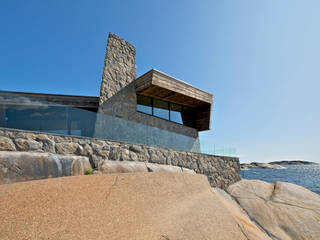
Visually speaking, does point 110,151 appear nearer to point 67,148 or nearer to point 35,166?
point 67,148

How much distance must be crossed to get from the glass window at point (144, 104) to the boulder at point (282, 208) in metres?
7.00

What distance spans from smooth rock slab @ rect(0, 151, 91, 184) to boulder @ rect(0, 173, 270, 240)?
53 centimetres

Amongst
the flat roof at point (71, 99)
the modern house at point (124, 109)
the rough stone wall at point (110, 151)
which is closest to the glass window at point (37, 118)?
the modern house at point (124, 109)

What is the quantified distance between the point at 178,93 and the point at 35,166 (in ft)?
28.1

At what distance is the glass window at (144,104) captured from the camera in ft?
36.7

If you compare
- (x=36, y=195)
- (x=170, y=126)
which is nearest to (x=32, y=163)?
(x=36, y=195)

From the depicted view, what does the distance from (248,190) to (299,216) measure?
2.40 meters

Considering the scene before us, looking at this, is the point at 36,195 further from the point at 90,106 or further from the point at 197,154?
the point at 90,106

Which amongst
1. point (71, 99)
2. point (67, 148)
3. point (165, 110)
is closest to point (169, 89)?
point (165, 110)

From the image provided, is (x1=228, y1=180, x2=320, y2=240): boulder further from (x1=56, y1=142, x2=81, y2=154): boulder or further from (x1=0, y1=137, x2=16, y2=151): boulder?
(x1=0, y1=137, x2=16, y2=151): boulder

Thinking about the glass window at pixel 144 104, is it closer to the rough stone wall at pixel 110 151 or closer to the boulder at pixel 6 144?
the rough stone wall at pixel 110 151

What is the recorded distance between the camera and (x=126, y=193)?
3.93 m

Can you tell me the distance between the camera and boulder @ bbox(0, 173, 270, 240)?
2594 mm

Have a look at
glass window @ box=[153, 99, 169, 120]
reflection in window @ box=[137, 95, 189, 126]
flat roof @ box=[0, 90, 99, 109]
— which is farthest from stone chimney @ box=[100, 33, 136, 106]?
glass window @ box=[153, 99, 169, 120]
